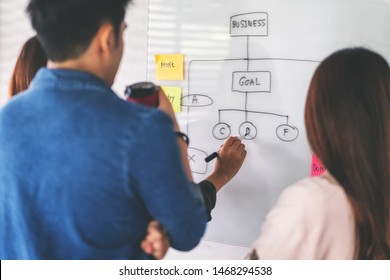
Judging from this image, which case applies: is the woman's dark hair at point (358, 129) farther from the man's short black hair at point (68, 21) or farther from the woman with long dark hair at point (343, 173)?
the man's short black hair at point (68, 21)

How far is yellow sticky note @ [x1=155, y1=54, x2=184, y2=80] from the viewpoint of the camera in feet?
4.05

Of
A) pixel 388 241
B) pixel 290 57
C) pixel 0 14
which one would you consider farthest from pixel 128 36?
pixel 388 241

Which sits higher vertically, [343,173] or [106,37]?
[106,37]

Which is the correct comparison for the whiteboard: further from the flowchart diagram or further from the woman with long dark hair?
the woman with long dark hair

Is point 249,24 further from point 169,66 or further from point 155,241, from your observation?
point 155,241

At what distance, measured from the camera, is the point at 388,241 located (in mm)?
745

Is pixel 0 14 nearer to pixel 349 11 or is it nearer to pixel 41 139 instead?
pixel 41 139

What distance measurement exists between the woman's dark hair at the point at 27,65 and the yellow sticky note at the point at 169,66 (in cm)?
40

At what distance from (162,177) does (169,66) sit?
0.77m

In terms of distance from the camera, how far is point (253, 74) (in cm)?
110

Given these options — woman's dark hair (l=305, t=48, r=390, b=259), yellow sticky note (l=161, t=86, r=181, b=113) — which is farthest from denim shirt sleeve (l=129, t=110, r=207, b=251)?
yellow sticky note (l=161, t=86, r=181, b=113)

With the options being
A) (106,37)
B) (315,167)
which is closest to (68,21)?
(106,37)
